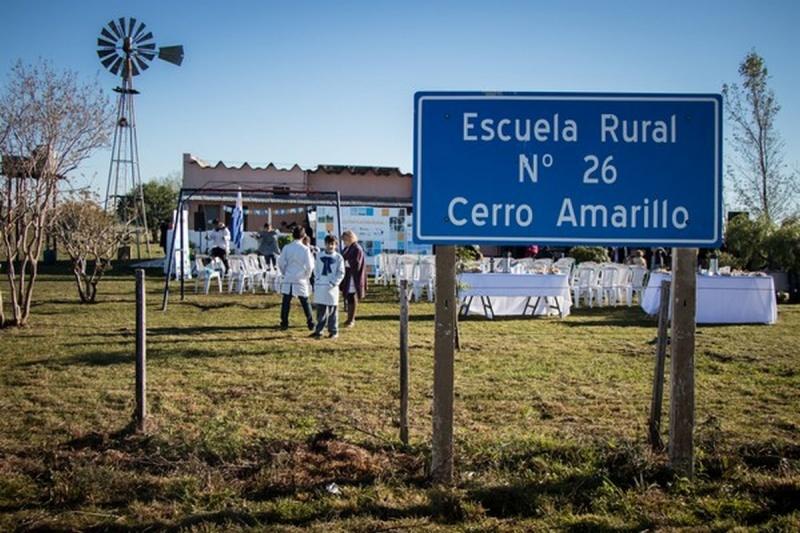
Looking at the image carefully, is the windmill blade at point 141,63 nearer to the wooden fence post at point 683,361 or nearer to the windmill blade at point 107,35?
the windmill blade at point 107,35

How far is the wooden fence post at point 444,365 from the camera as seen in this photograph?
380 cm

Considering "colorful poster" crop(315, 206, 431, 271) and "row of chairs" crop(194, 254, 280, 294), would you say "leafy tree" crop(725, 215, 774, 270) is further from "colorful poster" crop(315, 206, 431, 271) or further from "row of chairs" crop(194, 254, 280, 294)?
"row of chairs" crop(194, 254, 280, 294)

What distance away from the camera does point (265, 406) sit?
5.96 m

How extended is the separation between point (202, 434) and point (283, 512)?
161cm

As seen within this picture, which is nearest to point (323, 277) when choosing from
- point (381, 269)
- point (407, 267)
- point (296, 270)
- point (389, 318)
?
point (296, 270)

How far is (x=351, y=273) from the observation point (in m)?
11.9

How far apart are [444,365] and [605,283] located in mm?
13481

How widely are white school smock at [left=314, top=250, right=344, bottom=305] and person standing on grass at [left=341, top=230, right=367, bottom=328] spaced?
108cm

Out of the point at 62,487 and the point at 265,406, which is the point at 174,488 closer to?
the point at 62,487

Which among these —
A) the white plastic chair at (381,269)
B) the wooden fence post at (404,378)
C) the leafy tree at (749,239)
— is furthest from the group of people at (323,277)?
the leafy tree at (749,239)

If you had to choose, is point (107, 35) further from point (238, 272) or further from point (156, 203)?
point (156, 203)

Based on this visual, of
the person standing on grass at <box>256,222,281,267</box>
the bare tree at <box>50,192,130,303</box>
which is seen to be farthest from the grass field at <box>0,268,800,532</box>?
the person standing on grass at <box>256,222,281,267</box>

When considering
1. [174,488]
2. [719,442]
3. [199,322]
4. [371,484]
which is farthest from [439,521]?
[199,322]

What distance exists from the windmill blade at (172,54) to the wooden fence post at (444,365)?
27.5 meters
